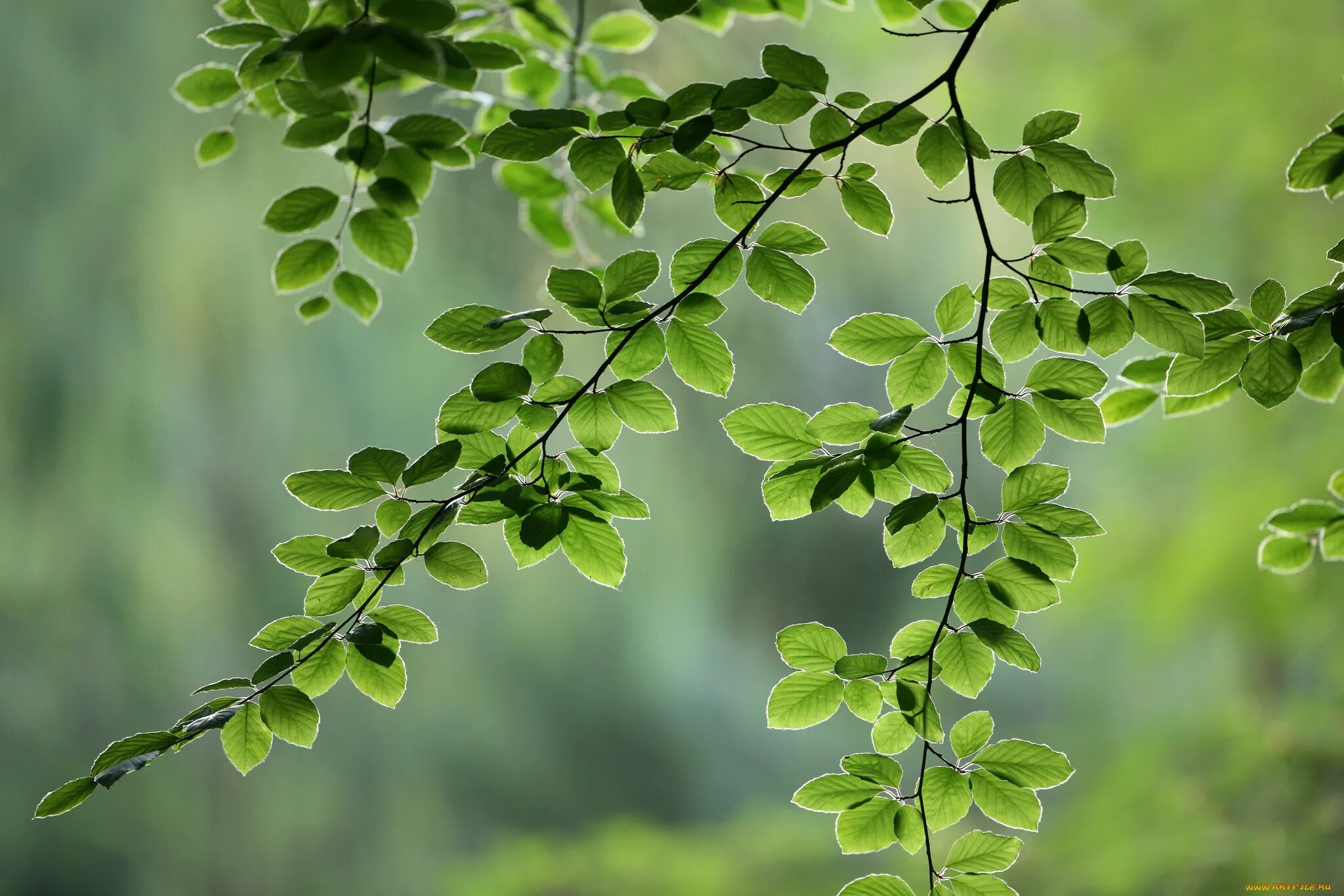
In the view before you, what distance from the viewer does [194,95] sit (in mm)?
761

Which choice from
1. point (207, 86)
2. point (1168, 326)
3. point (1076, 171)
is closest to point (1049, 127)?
point (1076, 171)

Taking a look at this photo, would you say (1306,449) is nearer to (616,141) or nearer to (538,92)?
(538,92)

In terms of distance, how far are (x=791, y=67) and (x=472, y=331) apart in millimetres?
227

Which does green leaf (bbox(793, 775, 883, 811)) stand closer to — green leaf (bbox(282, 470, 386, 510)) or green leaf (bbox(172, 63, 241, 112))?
green leaf (bbox(282, 470, 386, 510))

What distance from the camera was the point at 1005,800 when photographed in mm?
516

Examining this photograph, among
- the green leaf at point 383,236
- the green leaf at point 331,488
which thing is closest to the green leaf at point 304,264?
the green leaf at point 383,236

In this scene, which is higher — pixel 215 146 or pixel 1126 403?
pixel 215 146

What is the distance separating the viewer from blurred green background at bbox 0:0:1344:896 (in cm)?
262

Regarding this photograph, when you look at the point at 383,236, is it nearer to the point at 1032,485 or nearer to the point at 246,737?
the point at 246,737

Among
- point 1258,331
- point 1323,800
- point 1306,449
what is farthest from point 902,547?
point 1306,449

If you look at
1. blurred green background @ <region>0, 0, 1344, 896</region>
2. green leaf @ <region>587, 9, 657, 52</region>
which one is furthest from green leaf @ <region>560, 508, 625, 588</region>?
blurred green background @ <region>0, 0, 1344, 896</region>

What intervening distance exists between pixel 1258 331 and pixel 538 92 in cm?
70

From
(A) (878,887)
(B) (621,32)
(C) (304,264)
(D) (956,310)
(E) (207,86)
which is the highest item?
(B) (621,32)

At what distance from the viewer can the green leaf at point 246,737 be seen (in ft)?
1.54
